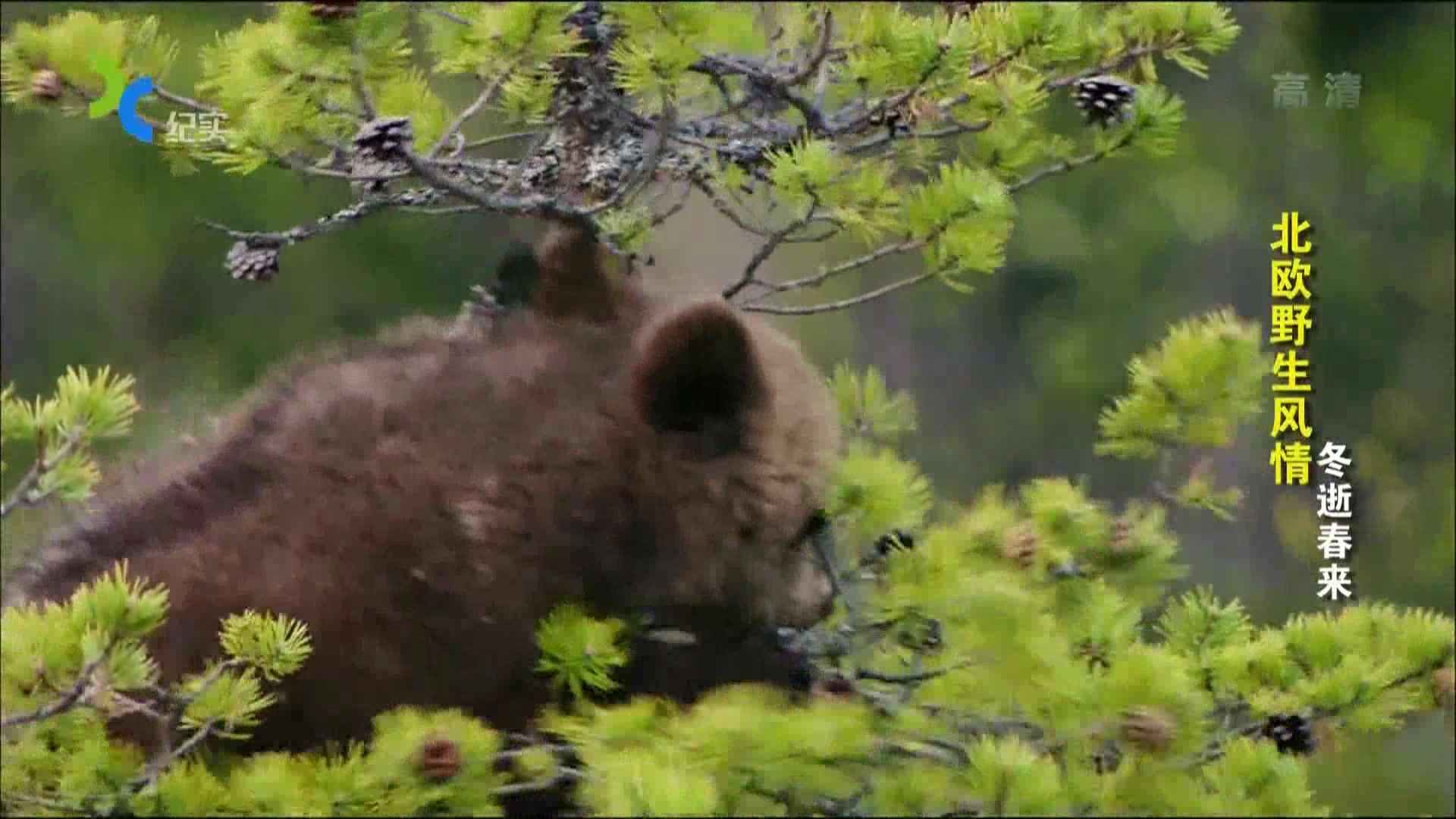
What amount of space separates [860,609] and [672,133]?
0.44m

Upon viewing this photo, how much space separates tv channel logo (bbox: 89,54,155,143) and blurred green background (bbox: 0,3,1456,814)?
2.31m

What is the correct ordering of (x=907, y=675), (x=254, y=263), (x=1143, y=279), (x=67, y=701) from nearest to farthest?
(x=67, y=701) → (x=907, y=675) → (x=254, y=263) → (x=1143, y=279)

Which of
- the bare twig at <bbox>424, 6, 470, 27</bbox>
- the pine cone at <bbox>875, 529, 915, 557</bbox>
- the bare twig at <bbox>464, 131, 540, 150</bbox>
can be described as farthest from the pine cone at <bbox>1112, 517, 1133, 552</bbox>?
the bare twig at <bbox>424, 6, 470, 27</bbox>

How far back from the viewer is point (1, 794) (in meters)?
0.95

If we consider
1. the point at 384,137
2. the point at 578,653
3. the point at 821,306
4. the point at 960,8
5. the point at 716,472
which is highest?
the point at 960,8

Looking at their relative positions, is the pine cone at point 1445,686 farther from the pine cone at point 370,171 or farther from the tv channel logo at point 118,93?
the tv channel logo at point 118,93

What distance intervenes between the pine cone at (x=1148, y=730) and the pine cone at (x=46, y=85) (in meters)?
0.90

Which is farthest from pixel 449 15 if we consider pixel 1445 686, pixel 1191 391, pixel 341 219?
pixel 1445 686

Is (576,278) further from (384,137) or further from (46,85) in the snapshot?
(46,85)

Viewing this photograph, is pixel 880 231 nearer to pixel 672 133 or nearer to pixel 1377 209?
pixel 672 133

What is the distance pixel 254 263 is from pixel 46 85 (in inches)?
8.6

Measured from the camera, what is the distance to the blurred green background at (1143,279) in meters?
3.76

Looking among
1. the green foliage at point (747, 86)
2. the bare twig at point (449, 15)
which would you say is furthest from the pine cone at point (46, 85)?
the bare twig at point (449, 15)

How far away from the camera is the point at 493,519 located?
1.17m
